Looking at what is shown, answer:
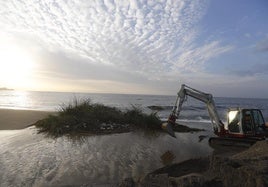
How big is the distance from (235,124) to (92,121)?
7.27 meters

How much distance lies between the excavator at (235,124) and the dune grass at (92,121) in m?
3.39

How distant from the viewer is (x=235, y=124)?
1400cm

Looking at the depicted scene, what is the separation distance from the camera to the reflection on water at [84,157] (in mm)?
7184

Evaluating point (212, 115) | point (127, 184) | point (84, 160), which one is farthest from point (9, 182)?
point (212, 115)

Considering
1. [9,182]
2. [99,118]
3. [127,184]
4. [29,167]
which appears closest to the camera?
[127,184]

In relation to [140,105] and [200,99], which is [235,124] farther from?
[140,105]

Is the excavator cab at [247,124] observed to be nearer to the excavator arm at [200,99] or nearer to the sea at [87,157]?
the excavator arm at [200,99]

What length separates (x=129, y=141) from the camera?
12156mm

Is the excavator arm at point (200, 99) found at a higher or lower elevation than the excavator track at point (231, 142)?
higher

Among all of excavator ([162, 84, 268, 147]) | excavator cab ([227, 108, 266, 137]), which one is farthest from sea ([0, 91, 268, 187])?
excavator cab ([227, 108, 266, 137])

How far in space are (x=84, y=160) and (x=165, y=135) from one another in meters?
6.53

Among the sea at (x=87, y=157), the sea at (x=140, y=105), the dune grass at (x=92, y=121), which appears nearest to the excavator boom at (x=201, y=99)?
the sea at (x=87, y=157)

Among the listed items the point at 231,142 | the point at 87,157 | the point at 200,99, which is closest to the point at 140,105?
the point at 200,99

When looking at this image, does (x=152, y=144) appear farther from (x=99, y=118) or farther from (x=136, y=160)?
(x=99, y=118)
